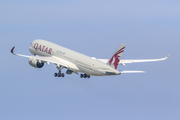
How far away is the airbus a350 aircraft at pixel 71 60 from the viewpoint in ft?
315

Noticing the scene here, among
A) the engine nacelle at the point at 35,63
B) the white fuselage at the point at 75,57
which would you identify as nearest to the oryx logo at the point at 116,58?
the white fuselage at the point at 75,57

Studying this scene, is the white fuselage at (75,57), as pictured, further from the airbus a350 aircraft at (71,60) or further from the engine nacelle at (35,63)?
the engine nacelle at (35,63)

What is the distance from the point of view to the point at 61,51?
356 ft

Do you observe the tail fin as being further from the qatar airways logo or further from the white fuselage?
the qatar airways logo

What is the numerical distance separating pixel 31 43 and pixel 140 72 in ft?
107

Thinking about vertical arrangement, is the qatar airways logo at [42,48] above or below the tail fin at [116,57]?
above

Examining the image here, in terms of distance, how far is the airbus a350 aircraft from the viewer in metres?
96.1

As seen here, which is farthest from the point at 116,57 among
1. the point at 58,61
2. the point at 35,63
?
the point at 35,63

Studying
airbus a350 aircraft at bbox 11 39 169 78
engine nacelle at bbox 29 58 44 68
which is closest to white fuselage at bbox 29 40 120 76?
airbus a350 aircraft at bbox 11 39 169 78

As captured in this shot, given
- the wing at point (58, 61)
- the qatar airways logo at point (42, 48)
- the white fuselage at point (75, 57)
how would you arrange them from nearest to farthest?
1. the white fuselage at point (75, 57)
2. the wing at point (58, 61)
3. the qatar airways logo at point (42, 48)

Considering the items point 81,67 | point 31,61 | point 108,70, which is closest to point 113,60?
point 108,70

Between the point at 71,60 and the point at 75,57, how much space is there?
1.31m

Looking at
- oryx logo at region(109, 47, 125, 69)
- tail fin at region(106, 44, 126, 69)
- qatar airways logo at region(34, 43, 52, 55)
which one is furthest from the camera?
qatar airways logo at region(34, 43, 52, 55)

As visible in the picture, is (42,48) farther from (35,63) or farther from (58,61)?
(58,61)
